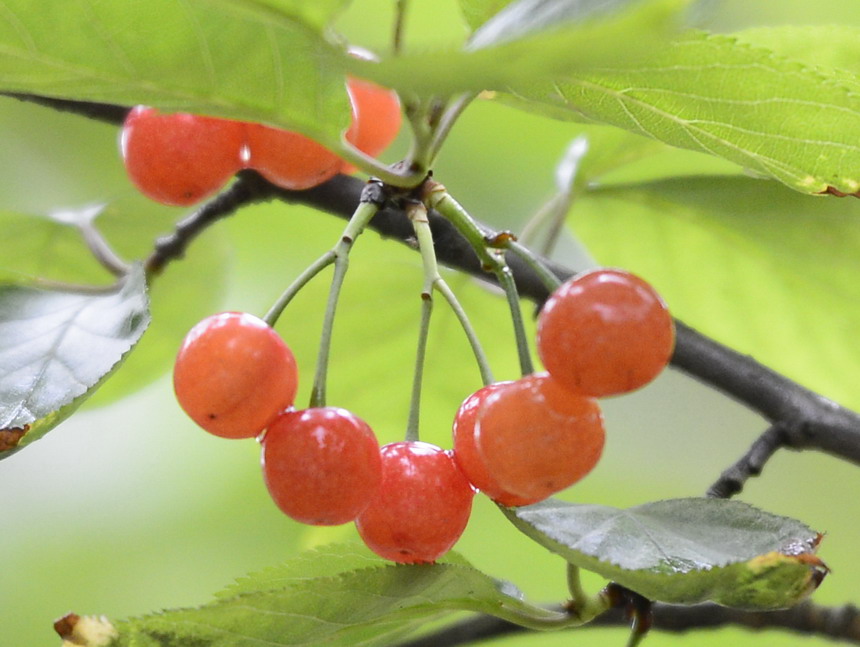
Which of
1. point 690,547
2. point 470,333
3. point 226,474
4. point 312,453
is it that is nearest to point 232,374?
point 312,453

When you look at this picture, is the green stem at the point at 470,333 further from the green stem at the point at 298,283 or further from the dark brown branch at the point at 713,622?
the dark brown branch at the point at 713,622

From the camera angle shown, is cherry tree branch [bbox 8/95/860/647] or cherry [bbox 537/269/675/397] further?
cherry tree branch [bbox 8/95/860/647]

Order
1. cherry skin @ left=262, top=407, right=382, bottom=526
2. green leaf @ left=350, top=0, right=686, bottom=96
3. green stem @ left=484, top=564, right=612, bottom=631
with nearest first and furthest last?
green leaf @ left=350, top=0, right=686, bottom=96 < cherry skin @ left=262, top=407, right=382, bottom=526 < green stem @ left=484, top=564, right=612, bottom=631

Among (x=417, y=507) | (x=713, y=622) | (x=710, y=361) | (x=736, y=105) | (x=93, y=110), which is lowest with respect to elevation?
(x=713, y=622)

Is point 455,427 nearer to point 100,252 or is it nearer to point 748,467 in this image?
point 748,467

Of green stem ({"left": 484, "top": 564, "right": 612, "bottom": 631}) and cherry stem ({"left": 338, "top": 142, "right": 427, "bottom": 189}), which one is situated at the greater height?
cherry stem ({"left": 338, "top": 142, "right": 427, "bottom": 189})

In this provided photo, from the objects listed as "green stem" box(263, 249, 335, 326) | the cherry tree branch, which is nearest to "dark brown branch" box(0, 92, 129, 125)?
the cherry tree branch

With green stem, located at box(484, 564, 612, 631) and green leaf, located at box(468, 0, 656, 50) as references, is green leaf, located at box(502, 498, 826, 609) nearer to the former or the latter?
green stem, located at box(484, 564, 612, 631)
